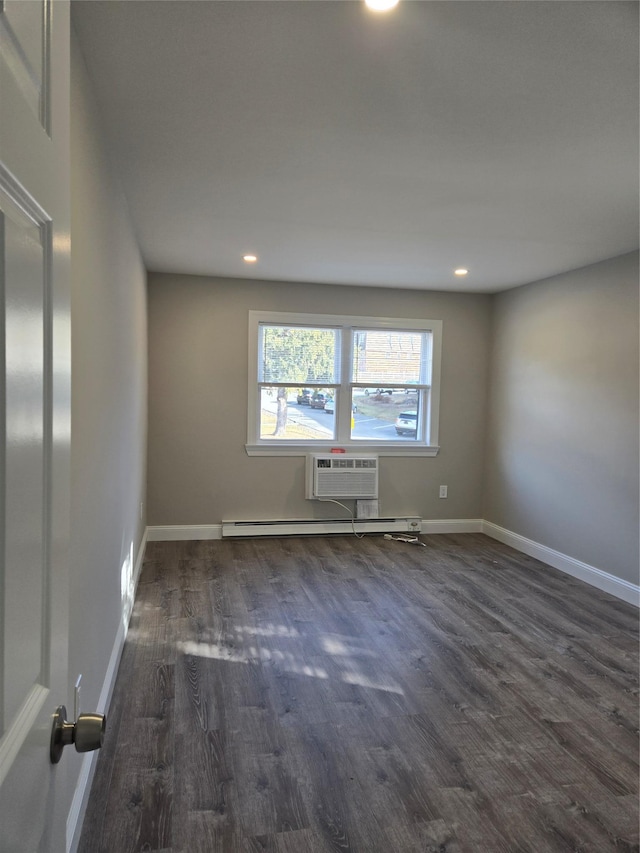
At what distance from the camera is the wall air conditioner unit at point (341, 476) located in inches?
202

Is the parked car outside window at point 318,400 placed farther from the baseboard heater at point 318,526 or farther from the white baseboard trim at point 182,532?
the white baseboard trim at point 182,532

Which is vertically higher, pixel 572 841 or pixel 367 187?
pixel 367 187

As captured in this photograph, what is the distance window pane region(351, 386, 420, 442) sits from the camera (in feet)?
17.7

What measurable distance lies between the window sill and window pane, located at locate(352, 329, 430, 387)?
0.65 meters

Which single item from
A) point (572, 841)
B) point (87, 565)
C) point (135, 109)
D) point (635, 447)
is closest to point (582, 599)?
point (635, 447)

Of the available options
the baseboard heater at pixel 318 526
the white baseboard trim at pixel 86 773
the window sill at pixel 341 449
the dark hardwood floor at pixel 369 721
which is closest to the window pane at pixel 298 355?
the window sill at pixel 341 449

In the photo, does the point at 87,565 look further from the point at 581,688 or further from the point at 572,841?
the point at 581,688

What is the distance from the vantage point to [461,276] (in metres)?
4.71

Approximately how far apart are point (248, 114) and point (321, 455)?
11.4 ft

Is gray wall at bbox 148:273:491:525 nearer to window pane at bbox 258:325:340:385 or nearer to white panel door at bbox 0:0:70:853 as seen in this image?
window pane at bbox 258:325:340:385

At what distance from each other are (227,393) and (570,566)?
3.32 metres

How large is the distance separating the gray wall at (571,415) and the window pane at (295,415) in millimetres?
1728

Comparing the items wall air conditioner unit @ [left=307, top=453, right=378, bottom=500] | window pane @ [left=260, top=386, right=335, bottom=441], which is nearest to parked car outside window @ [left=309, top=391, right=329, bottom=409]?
window pane @ [left=260, top=386, right=335, bottom=441]

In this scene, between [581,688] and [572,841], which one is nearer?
[572,841]
